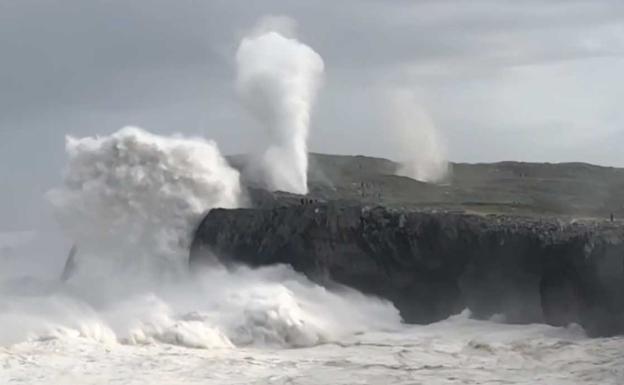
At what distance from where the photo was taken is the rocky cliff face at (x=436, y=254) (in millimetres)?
34438

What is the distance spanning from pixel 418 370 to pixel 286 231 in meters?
12.1

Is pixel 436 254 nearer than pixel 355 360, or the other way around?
pixel 355 360

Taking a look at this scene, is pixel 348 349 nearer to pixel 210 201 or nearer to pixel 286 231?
pixel 286 231

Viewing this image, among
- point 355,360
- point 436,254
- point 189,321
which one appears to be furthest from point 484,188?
point 355,360

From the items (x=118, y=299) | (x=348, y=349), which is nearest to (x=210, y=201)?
(x=118, y=299)

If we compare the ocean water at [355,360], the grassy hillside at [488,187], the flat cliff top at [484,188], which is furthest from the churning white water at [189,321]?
the grassy hillside at [488,187]

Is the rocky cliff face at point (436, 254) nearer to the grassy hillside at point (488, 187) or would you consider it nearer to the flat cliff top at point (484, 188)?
the flat cliff top at point (484, 188)

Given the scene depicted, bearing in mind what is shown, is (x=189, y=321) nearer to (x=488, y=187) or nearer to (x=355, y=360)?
(x=355, y=360)

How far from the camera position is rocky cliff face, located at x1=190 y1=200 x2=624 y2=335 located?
34.4 m

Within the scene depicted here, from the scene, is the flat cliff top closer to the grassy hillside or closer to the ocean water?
the grassy hillside

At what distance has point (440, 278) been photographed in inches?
1495

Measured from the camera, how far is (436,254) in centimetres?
3800

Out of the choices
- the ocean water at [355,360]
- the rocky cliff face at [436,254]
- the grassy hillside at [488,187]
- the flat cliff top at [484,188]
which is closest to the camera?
the ocean water at [355,360]

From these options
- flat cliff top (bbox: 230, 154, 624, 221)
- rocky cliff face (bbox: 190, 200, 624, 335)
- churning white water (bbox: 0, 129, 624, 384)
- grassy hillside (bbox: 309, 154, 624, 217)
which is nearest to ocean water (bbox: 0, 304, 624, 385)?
churning white water (bbox: 0, 129, 624, 384)
